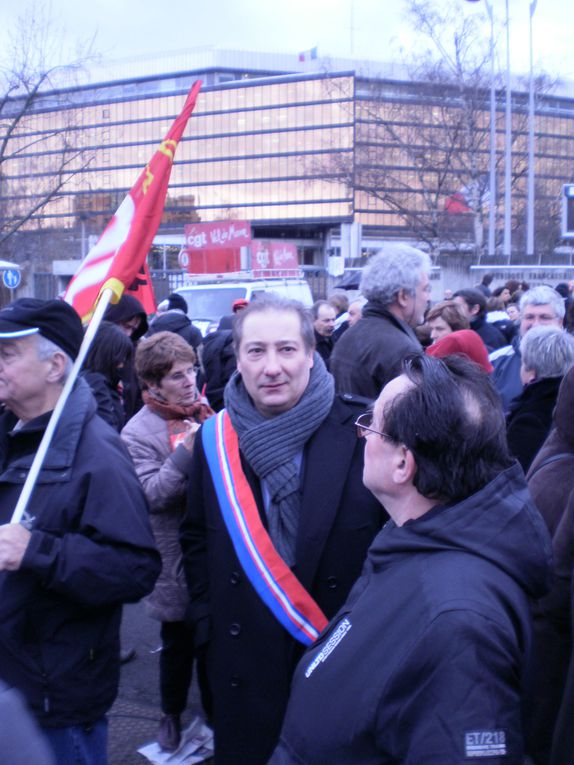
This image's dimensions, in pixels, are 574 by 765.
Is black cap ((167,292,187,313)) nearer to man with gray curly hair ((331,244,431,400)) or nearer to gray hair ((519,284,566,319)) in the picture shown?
gray hair ((519,284,566,319))

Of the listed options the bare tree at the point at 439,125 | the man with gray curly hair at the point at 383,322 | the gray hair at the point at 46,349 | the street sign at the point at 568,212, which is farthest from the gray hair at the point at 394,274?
the bare tree at the point at 439,125

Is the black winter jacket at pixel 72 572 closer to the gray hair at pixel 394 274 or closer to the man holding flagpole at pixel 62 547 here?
the man holding flagpole at pixel 62 547

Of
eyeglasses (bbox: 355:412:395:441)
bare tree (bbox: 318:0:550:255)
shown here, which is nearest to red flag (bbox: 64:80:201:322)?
eyeglasses (bbox: 355:412:395:441)

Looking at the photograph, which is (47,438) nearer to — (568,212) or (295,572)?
(295,572)

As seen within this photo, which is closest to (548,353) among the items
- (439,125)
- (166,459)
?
(166,459)

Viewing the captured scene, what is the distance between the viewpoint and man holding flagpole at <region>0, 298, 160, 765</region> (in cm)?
232

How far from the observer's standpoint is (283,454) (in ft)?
8.66

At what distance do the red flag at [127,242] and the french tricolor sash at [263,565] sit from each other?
0.81 m

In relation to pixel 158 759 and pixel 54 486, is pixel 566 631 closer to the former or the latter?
pixel 54 486

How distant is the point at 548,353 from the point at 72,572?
2614 millimetres

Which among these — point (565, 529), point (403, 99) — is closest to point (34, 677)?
point (565, 529)

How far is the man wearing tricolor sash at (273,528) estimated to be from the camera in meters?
2.59

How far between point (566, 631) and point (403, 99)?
2959 cm

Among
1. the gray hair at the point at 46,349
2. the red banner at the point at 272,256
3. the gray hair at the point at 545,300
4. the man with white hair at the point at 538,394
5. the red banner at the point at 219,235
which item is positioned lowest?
the man with white hair at the point at 538,394
